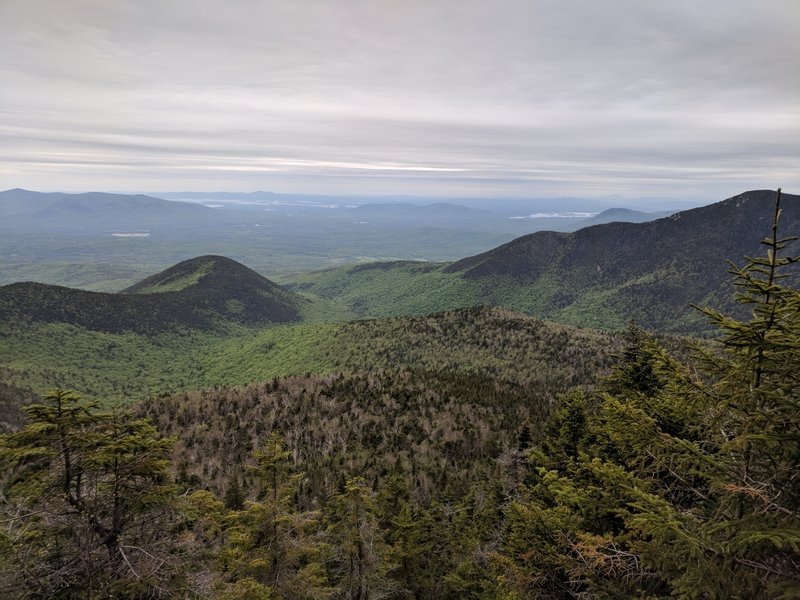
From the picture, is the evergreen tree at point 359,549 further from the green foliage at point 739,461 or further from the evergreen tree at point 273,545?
the green foliage at point 739,461

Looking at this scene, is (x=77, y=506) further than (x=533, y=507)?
No

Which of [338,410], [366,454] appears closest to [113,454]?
[366,454]

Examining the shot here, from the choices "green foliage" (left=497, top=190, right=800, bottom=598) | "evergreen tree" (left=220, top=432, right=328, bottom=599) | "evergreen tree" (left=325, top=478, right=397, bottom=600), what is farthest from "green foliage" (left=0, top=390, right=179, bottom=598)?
"evergreen tree" (left=325, top=478, right=397, bottom=600)

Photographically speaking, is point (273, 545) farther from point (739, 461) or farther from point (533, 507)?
point (739, 461)

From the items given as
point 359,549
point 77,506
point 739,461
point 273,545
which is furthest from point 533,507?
point 77,506

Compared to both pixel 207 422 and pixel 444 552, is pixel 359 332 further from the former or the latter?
pixel 444 552

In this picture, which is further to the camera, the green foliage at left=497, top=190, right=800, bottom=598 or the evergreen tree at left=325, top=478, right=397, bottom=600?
the evergreen tree at left=325, top=478, right=397, bottom=600

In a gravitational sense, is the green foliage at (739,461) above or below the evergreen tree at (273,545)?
above

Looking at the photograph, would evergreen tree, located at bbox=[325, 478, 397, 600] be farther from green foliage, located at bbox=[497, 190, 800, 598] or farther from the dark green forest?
green foliage, located at bbox=[497, 190, 800, 598]

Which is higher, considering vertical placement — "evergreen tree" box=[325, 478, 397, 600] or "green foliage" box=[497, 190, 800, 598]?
"green foliage" box=[497, 190, 800, 598]

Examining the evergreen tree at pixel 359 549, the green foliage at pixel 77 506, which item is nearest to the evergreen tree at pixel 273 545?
the evergreen tree at pixel 359 549

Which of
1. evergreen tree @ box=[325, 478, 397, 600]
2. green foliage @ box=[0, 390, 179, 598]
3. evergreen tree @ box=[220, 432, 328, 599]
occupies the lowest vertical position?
evergreen tree @ box=[325, 478, 397, 600]
